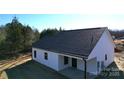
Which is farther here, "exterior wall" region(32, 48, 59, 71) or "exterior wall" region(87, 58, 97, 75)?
"exterior wall" region(32, 48, 59, 71)

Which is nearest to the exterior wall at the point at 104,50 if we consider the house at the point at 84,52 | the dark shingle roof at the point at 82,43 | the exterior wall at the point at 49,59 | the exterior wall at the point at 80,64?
the house at the point at 84,52

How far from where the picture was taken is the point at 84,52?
441 inches

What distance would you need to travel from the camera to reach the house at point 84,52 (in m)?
11.6

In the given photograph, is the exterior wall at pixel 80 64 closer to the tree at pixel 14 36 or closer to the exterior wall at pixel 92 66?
the exterior wall at pixel 92 66

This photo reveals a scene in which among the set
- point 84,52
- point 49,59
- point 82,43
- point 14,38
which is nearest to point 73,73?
point 84,52

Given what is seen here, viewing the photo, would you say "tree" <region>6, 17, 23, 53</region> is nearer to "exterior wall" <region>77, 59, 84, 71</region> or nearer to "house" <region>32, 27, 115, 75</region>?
"house" <region>32, 27, 115, 75</region>

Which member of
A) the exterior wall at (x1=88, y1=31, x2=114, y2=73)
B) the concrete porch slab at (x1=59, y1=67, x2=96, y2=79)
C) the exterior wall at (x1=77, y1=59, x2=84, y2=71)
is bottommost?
the concrete porch slab at (x1=59, y1=67, x2=96, y2=79)

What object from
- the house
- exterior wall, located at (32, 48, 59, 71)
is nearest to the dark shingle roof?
the house

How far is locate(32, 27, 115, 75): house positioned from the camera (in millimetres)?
11623

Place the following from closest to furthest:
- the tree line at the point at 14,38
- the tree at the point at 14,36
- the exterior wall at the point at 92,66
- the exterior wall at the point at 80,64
→ 1. the exterior wall at the point at 92,66
2. the exterior wall at the point at 80,64
3. the tree at the point at 14,36
4. the tree line at the point at 14,38
